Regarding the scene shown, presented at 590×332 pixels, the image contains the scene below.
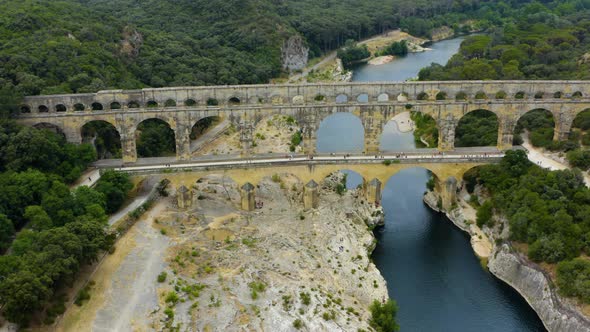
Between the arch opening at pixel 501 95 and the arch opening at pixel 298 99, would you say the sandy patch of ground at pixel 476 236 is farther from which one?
the arch opening at pixel 298 99

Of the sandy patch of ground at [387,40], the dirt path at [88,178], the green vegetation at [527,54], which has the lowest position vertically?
the dirt path at [88,178]

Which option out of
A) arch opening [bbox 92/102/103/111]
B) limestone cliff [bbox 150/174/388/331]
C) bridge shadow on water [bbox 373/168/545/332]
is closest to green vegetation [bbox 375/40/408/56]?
bridge shadow on water [bbox 373/168/545/332]

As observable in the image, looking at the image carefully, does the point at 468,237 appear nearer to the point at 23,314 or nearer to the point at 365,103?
the point at 365,103

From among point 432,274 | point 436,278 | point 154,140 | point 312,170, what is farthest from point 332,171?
point 154,140

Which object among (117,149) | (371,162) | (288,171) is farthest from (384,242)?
(117,149)

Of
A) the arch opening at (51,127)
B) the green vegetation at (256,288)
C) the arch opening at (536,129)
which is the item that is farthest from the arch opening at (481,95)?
the arch opening at (51,127)

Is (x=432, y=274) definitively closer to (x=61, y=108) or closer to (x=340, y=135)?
(x=340, y=135)
